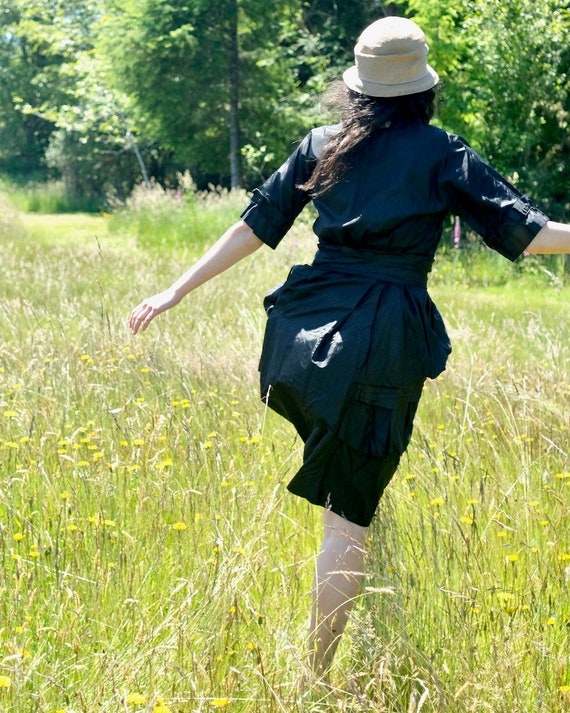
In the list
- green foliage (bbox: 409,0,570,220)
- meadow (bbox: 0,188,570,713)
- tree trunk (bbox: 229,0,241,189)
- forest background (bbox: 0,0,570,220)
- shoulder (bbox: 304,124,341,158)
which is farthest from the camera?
tree trunk (bbox: 229,0,241,189)

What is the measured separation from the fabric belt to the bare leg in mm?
640

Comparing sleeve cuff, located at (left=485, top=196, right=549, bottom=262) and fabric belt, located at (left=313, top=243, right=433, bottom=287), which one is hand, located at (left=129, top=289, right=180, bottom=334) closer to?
fabric belt, located at (left=313, top=243, right=433, bottom=287)

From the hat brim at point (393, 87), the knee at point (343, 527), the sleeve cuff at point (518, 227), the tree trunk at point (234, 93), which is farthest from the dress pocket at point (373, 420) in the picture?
the tree trunk at point (234, 93)

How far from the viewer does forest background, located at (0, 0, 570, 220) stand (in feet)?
49.2

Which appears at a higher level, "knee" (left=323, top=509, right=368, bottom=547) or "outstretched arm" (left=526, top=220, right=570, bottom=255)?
"outstretched arm" (left=526, top=220, right=570, bottom=255)

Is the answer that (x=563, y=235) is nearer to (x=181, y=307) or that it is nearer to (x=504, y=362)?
(x=504, y=362)

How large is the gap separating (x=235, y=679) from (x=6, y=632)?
0.59 m

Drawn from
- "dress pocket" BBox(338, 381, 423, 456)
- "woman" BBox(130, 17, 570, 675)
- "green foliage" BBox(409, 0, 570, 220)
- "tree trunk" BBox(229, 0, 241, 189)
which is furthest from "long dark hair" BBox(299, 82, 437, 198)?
"tree trunk" BBox(229, 0, 241, 189)

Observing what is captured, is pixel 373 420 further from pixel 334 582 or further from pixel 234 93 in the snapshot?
pixel 234 93

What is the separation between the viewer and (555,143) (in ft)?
51.6

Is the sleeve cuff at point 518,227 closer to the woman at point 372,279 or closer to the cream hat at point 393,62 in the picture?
the woman at point 372,279

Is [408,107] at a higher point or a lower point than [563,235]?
higher

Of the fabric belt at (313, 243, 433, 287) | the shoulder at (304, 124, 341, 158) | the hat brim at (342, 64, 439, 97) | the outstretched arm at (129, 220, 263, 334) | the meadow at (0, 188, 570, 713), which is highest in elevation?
the hat brim at (342, 64, 439, 97)

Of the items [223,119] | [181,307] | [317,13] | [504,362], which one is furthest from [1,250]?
[317,13]
